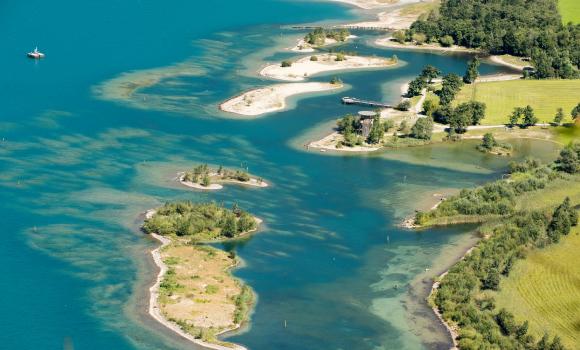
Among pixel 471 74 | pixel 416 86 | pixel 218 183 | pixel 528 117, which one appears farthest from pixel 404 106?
pixel 218 183

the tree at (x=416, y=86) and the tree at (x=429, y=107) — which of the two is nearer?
the tree at (x=429, y=107)

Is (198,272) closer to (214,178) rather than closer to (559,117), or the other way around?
(214,178)

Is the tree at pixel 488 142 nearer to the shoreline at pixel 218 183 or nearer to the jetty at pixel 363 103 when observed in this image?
the jetty at pixel 363 103

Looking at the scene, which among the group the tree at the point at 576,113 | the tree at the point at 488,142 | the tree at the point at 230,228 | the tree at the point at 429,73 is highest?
the tree at the point at 429,73

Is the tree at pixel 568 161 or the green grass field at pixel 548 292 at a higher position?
the tree at pixel 568 161

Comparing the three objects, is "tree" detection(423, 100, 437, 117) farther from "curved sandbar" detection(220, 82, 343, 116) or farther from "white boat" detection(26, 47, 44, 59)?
"white boat" detection(26, 47, 44, 59)

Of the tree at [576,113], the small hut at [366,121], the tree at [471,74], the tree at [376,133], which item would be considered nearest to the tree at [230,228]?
the tree at [376,133]
